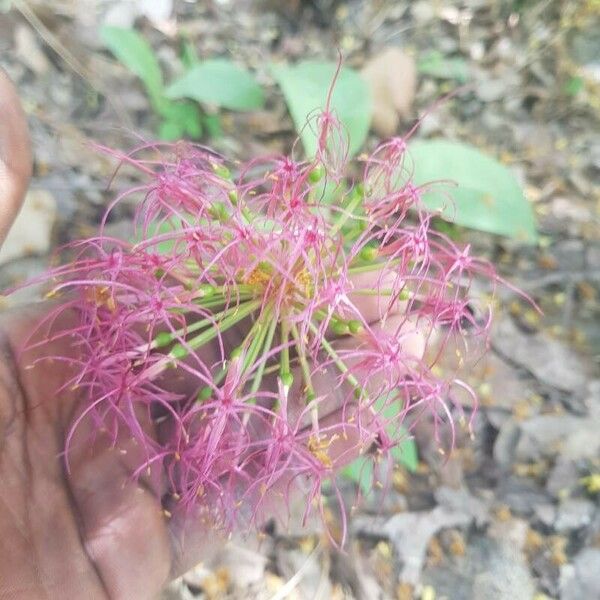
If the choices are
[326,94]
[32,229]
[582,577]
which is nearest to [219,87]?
[326,94]

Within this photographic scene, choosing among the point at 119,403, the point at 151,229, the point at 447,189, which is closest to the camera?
Result: the point at 119,403

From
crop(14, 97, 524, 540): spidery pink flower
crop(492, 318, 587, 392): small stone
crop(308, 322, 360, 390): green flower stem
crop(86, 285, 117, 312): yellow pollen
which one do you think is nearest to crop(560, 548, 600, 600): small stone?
crop(492, 318, 587, 392): small stone

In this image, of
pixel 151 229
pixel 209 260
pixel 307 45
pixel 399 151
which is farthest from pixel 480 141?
pixel 209 260

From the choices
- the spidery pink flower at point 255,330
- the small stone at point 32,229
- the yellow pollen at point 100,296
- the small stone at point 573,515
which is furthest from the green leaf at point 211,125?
the small stone at point 573,515

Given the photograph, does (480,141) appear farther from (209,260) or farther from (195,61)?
(209,260)

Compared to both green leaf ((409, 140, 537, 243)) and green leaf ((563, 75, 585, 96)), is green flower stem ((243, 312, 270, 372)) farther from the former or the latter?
green leaf ((563, 75, 585, 96))

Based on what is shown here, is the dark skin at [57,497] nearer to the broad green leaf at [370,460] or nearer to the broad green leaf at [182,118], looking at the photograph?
the broad green leaf at [370,460]
